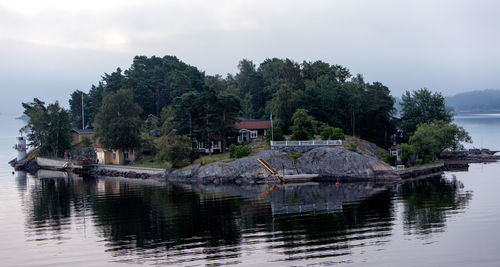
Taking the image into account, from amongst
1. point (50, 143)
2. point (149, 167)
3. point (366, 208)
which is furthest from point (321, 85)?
point (50, 143)

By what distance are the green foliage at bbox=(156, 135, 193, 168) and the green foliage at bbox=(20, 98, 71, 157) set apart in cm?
3758

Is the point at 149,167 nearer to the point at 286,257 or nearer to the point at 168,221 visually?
the point at 168,221

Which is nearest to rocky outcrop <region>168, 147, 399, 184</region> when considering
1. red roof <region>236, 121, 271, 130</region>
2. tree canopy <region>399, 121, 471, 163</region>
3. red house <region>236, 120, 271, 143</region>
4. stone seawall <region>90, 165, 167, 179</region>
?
stone seawall <region>90, 165, 167, 179</region>

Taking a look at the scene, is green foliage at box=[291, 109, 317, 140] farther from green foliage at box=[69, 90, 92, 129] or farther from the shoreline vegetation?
green foliage at box=[69, 90, 92, 129]

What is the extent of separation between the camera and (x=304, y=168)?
8038 cm

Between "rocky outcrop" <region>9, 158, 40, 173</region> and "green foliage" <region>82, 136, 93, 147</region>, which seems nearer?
"rocky outcrop" <region>9, 158, 40, 173</region>

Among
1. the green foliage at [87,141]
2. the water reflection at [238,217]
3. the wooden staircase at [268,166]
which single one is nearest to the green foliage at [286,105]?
the wooden staircase at [268,166]

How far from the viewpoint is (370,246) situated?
3759 cm

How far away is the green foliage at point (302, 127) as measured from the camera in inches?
3408

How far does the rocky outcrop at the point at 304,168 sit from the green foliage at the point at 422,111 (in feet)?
116

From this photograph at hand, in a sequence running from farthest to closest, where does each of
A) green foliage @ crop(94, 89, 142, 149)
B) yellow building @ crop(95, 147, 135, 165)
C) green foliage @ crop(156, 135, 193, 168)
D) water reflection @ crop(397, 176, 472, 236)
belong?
1. yellow building @ crop(95, 147, 135, 165)
2. green foliage @ crop(94, 89, 142, 149)
3. green foliage @ crop(156, 135, 193, 168)
4. water reflection @ crop(397, 176, 472, 236)

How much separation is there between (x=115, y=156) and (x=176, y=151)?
24.7 metres

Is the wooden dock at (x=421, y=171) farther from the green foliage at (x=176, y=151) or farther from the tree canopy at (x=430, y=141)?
the green foliage at (x=176, y=151)

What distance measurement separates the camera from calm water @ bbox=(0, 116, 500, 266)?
35594mm
